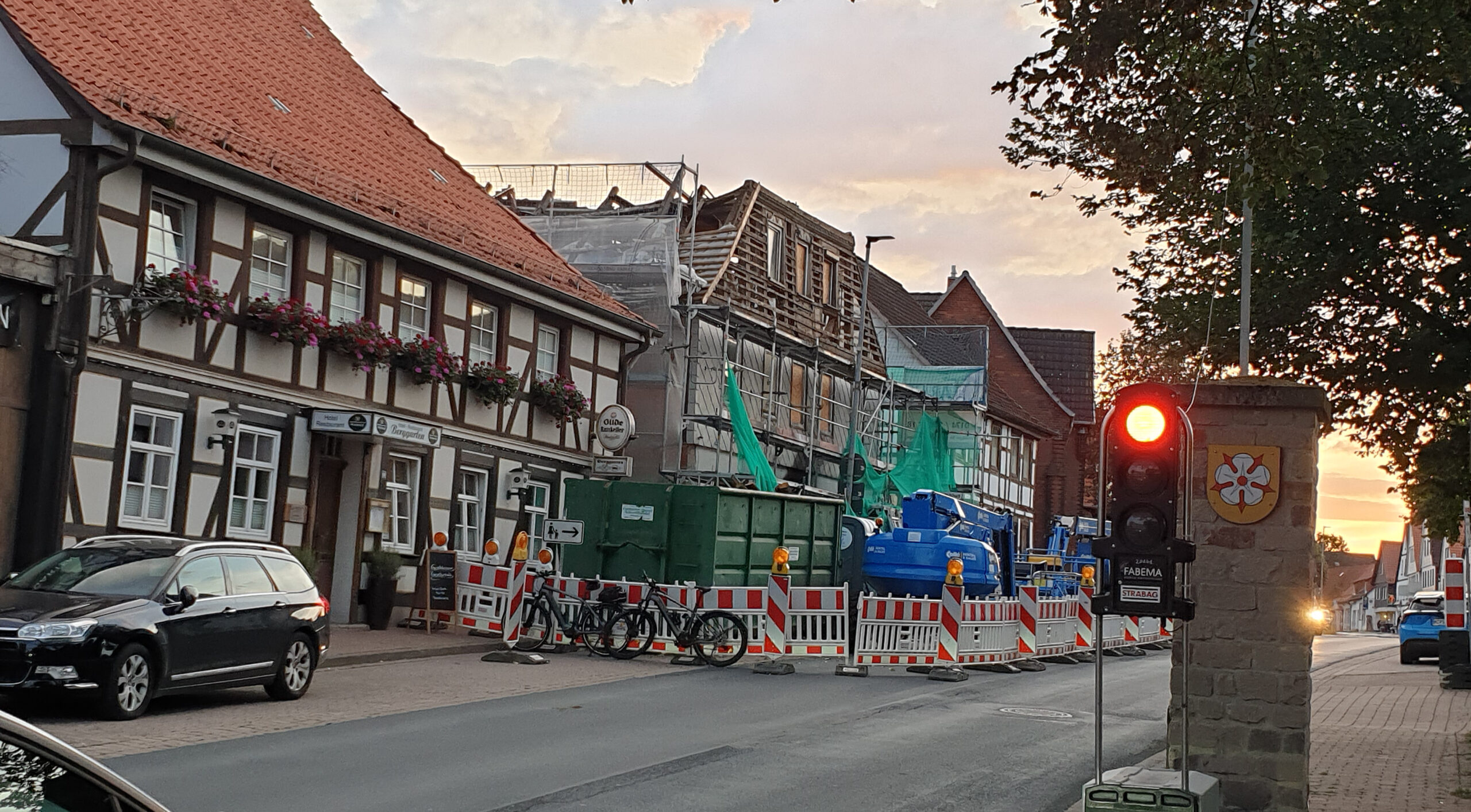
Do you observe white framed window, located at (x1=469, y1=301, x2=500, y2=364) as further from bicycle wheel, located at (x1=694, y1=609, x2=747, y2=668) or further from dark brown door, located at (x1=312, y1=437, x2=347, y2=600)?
bicycle wheel, located at (x1=694, y1=609, x2=747, y2=668)

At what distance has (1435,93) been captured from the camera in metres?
17.0

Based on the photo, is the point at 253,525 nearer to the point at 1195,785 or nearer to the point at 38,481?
the point at 38,481

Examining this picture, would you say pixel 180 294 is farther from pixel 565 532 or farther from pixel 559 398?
pixel 559 398

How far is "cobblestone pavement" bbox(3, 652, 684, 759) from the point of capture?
1189cm

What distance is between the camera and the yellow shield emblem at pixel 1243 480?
9602 mm

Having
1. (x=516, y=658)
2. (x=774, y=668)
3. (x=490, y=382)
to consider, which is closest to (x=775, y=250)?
(x=490, y=382)

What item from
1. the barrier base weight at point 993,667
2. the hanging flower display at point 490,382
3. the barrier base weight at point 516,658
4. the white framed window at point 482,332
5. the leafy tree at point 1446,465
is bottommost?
the barrier base weight at point 516,658

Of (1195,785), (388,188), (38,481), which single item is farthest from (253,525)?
(1195,785)

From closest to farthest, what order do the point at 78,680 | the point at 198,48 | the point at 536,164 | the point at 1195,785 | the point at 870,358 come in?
the point at 1195,785 → the point at 78,680 → the point at 198,48 → the point at 536,164 → the point at 870,358

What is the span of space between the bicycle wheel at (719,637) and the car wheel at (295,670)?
6553 millimetres

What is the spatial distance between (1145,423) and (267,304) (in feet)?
51.0

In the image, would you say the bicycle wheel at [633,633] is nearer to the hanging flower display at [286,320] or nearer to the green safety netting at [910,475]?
the hanging flower display at [286,320]

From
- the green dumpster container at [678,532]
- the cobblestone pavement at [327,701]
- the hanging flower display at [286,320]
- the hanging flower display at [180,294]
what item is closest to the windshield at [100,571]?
the cobblestone pavement at [327,701]

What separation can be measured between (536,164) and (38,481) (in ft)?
70.2
